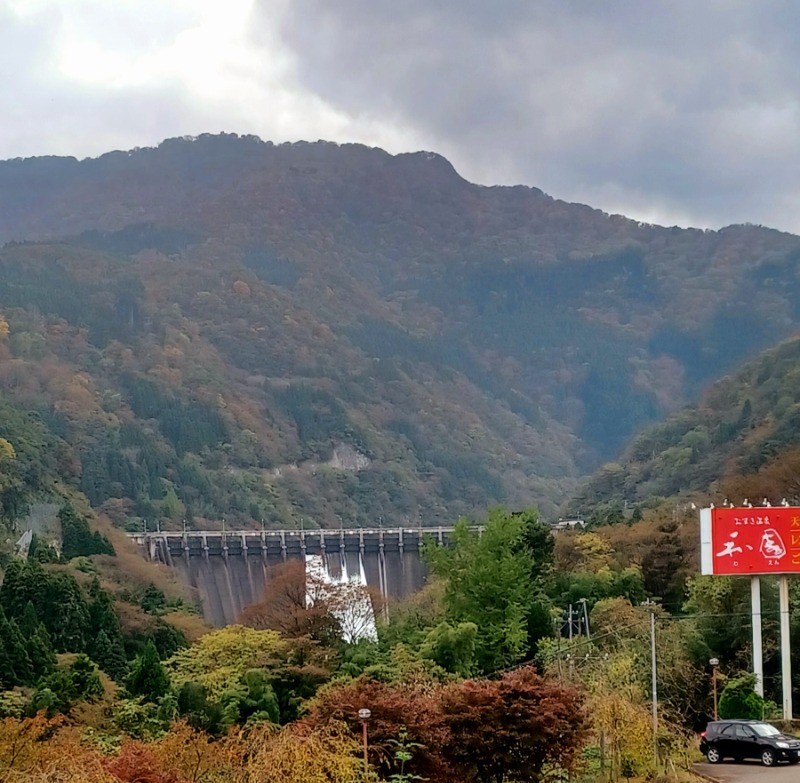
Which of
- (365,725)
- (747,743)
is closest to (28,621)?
(747,743)

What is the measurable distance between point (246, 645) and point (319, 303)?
156216 millimetres

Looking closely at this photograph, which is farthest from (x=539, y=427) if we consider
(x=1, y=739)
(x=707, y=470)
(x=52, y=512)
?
(x=1, y=739)

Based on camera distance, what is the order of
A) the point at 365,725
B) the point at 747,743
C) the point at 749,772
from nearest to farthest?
the point at 365,725 < the point at 749,772 < the point at 747,743

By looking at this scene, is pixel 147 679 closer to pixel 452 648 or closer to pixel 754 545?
pixel 452 648

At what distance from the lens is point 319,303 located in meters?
190

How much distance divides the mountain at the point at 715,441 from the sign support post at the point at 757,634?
28072 millimetres

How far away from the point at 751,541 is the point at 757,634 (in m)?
2.28

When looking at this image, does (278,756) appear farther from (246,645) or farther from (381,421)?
(381,421)

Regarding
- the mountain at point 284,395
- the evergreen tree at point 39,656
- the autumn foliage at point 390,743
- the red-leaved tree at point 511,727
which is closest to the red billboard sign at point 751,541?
the autumn foliage at point 390,743

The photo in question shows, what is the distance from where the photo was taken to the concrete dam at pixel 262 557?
78250 millimetres

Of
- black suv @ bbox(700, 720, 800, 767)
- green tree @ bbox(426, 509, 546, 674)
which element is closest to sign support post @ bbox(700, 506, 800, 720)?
black suv @ bbox(700, 720, 800, 767)

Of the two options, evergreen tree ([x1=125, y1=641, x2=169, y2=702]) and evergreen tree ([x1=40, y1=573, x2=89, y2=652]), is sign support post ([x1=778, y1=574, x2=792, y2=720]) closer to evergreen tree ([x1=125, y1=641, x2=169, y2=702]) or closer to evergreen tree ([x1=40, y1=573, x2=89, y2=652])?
evergreen tree ([x1=125, y1=641, x2=169, y2=702])

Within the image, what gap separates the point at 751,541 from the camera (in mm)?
30375

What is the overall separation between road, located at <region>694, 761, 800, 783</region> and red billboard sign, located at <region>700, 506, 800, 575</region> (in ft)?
23.1
